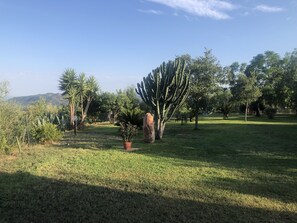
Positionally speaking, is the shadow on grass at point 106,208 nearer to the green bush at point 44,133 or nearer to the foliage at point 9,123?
the foliage at point 9,123

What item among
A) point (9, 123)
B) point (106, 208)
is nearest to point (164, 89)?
point (9, 123)

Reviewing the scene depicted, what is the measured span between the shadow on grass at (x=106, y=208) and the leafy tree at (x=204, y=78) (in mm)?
13314

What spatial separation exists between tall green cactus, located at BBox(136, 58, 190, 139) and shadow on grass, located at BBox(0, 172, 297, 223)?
28.2 ft

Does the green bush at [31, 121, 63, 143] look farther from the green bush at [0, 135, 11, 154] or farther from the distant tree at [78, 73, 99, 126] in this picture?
the distant tree at [78, 73, 99, 126]

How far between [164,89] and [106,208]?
9766 millimetres

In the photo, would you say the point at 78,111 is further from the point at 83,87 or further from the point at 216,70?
the point at 216,70

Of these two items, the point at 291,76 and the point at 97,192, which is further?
the point at 291,76

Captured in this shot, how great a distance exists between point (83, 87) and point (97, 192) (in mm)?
18777

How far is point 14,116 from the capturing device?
9.13 metres

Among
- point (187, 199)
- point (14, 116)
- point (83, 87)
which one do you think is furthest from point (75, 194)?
point (83, 87)

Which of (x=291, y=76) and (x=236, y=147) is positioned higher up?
(x=291, y=76)

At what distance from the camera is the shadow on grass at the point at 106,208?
4.13 m

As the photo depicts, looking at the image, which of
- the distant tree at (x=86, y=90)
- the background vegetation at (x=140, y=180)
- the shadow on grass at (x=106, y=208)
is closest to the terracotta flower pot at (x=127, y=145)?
the background vegetation at (x=140, y=180)

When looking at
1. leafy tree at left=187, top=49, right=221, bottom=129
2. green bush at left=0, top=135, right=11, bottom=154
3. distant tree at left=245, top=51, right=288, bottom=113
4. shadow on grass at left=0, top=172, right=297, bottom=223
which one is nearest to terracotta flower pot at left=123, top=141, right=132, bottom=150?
green bush at left=0, top=135, right=11, bottom=154
